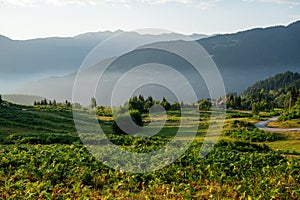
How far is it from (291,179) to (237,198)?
4135 millimetres

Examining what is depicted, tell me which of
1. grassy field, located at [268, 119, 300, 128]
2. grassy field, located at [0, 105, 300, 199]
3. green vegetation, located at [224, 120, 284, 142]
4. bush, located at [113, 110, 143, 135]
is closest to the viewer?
grassy field, located at [0, 105, 300, 199]

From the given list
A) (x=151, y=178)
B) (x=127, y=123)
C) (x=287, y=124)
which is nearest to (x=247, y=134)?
(x=287, y=124)

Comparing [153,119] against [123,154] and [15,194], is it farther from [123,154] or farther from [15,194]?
[15,194]

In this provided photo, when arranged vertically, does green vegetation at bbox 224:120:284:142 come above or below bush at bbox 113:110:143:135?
below

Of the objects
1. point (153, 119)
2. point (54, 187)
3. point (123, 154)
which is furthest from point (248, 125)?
point (54, 187)

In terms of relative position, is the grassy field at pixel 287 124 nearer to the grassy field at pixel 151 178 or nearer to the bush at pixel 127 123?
the bush at pixel 127 123

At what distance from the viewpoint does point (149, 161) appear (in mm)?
18484

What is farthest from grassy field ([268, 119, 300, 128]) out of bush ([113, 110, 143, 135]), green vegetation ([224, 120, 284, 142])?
bush ([113, 110, 143, 135])

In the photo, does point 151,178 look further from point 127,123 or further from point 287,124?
point 287,124

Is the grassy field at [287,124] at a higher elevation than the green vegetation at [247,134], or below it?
higher

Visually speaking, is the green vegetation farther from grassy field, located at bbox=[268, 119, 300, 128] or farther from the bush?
the bush

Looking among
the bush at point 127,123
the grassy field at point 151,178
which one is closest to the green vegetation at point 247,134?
the bush at point 127,123

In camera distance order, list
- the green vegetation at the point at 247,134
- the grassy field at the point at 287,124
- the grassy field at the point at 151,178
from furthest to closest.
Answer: the grassy field at the point at 287,124, the green vegetation at the point at 247,134, the grassy field at the point at 151,178

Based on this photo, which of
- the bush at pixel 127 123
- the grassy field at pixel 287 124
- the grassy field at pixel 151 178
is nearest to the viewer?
the grassy field at pixel 151 178
